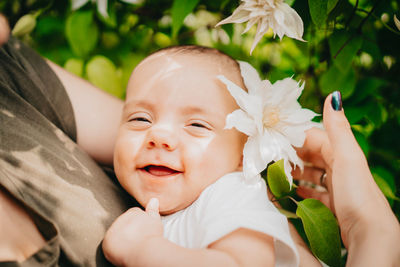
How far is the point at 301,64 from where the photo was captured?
187cm

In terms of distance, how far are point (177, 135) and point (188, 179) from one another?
12 centimetres

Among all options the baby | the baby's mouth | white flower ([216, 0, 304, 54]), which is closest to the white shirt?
the baby

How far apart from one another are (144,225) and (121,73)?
105 cm

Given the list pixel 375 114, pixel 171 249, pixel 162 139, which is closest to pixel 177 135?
pixel 162 139

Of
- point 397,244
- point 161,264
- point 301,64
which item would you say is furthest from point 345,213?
point 301,64

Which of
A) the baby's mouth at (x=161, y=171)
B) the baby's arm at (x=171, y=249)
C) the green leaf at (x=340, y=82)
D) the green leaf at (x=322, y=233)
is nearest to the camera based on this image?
the baby's arm at (x=171, y=249)

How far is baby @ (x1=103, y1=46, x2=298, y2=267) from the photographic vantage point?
0.79 meters

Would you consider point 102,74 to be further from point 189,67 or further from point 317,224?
point 317,224

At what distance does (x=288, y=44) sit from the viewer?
2.03 m

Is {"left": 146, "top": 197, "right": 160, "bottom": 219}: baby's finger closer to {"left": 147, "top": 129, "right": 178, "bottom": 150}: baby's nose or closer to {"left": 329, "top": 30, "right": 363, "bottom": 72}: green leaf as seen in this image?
{"left": 147, "top": 129, "right": 178, "bottom": 150}: baby's nose

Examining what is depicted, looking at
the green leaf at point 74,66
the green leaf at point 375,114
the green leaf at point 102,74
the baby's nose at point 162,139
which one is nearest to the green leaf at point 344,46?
the green leaf at point 375,114

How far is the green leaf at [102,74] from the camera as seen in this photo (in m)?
1.56

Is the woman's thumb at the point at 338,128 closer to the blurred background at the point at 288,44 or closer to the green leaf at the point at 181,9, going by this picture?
the blurred background at the point at 288,44

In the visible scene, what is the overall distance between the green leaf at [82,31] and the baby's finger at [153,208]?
946 mm
